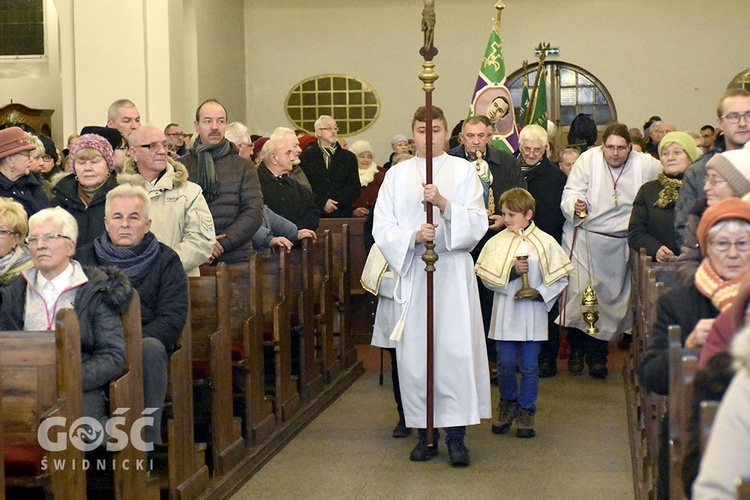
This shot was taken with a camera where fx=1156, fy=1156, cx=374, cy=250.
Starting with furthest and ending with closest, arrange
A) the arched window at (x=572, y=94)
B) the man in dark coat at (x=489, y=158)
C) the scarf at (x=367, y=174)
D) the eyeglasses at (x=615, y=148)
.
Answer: the arched window at (x=572, y=94), the scarf at (x=367, y=174), the eyeglasses at (x=615, y=148), the man in dark coat at (x=489, y=158)

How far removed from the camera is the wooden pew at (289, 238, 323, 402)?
7.53 m

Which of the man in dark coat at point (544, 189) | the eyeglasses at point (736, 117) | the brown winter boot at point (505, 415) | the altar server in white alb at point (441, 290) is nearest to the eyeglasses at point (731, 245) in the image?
the eyeglasses at point (736, 117)

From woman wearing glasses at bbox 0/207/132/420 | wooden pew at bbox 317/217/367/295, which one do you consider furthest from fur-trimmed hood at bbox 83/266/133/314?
wooden pew at bbox 317/217/367/295

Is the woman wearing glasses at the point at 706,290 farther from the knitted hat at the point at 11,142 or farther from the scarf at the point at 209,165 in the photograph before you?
the knitted hat at the point at 11,142

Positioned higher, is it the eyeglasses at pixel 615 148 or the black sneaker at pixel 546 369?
the eyeglasses at pixel 615 148

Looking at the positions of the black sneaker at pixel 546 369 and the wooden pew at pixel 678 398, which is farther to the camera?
the black sneaker at pixel 546 369

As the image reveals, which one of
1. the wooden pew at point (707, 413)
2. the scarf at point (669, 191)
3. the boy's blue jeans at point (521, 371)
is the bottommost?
the boy's blue jeans at point (521, 371)

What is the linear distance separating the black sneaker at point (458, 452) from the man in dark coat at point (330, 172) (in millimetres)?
4498

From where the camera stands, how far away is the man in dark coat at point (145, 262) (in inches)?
203

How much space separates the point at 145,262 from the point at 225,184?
77.0 inches

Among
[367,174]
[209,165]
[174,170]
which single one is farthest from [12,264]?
[367,174]

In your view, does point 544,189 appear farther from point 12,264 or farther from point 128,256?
point 12,264

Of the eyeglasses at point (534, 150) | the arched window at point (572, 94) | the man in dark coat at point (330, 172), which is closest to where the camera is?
the eyeglasses at point (534, 150)

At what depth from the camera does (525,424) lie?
6828 millimetres
